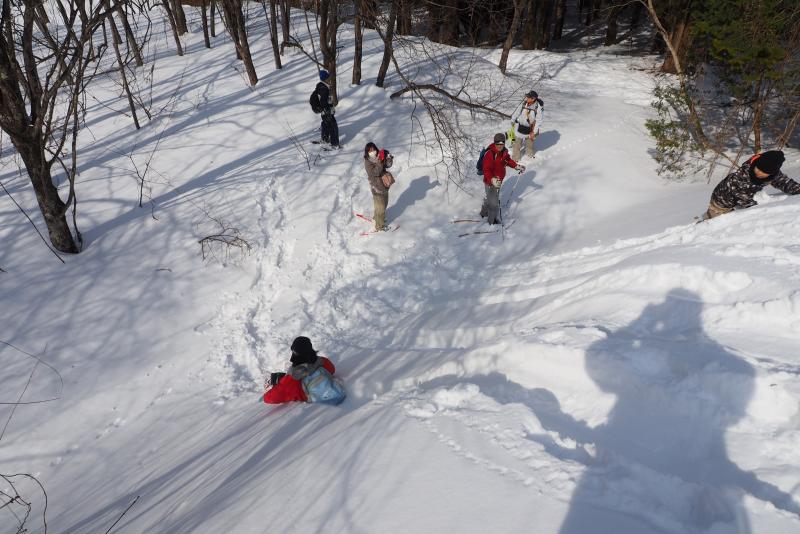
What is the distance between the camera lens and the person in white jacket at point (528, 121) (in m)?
9.32

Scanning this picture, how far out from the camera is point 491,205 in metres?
7.97

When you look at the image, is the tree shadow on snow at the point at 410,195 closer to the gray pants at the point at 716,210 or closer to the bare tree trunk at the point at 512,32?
the gray pants at the point at 716,210

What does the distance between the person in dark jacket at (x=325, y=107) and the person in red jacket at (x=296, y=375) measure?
6498 millimetres

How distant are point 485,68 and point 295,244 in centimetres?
1086

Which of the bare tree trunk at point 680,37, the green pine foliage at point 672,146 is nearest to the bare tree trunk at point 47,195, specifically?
the green pine foliage at point 672,146

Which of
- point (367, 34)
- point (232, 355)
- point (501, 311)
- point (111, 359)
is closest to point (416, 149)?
point (501, 311)

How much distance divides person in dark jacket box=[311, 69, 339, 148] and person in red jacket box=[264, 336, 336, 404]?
256 inches

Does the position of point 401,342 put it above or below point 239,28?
below

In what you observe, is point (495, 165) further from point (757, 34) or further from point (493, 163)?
point (757, 34)

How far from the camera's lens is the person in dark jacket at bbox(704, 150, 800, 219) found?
17.9ft

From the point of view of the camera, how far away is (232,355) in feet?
19.8

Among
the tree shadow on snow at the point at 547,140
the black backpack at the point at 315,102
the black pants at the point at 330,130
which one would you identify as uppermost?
the black backpack at the point at 315,102

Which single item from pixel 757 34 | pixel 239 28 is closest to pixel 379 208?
pixel 239 28

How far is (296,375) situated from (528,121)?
740cm
